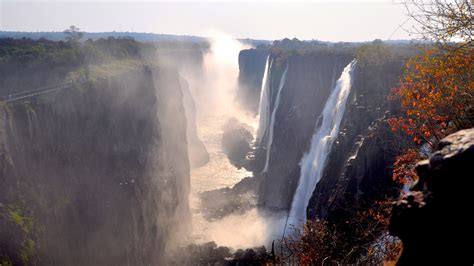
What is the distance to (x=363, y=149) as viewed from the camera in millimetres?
24703

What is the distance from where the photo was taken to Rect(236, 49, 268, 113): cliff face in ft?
280

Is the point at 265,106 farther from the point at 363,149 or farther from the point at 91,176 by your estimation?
the point at 91,176

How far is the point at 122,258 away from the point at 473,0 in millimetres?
22168

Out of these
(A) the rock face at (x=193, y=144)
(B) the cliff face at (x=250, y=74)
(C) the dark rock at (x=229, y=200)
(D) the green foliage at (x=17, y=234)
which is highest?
(B) the cliff face at (x=250, y=74)

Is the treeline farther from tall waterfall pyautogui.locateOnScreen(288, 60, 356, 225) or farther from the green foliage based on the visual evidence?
tall waterfall pyautogui.locateOnScreen(288, 60, 356, 225)

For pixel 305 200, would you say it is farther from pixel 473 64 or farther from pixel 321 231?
pixel 473 64

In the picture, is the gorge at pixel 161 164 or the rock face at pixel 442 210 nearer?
the rock face at pixel 442 210

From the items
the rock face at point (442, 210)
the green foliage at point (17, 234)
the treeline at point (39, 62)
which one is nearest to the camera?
the rock face at point (442, 210)

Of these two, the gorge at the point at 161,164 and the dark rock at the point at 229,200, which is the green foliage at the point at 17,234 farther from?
the dark rock at the point at 229,200

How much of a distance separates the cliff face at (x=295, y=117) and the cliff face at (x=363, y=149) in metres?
8.50

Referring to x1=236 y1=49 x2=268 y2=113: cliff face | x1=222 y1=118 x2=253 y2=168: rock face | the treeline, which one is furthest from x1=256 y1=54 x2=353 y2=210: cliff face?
x1=236 y1=49 x2=268 y2=113: cliff face

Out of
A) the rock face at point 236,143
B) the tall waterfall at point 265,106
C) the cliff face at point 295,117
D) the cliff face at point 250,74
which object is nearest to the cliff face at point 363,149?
the cliff face at point 295,117

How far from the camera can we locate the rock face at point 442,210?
630 cm

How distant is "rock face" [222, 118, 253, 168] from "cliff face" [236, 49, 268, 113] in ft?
75.3
